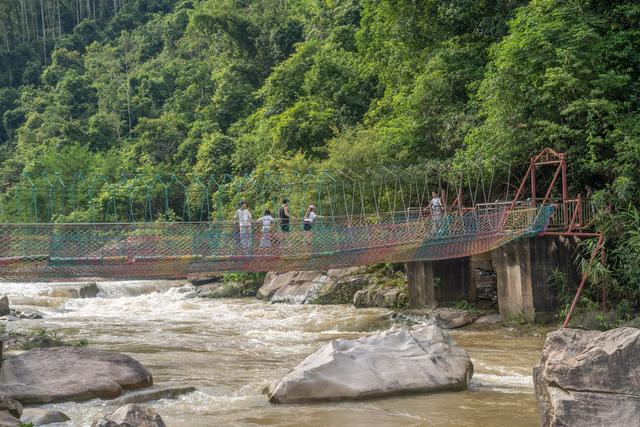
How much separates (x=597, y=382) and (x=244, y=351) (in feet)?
23.8

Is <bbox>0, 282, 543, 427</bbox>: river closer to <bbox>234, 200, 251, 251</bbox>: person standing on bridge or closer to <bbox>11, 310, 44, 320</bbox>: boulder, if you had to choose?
<bbox>11, 310, 44, 320</bbox>: boulder

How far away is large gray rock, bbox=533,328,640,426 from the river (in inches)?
67.9

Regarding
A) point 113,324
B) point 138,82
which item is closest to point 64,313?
point 113,324

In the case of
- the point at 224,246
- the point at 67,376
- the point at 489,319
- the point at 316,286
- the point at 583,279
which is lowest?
the point at 489,319

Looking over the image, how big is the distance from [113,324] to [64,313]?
254 cm

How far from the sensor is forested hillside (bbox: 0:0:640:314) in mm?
14617

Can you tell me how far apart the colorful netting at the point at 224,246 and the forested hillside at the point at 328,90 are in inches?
79.7

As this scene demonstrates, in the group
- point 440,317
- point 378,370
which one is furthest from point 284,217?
point 378,370

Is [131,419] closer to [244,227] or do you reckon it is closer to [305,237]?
[244,227]

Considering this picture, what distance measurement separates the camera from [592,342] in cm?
616

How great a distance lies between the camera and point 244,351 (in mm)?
12500

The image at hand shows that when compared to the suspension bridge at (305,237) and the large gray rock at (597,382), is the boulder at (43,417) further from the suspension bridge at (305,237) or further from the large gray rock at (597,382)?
the large gray rock at (597,382)

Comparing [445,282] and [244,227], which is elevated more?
[244,227]

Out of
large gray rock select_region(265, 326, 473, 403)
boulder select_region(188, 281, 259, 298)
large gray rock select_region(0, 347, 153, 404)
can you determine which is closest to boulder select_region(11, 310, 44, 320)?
boulder select_region(188, 281, 259, 298)
